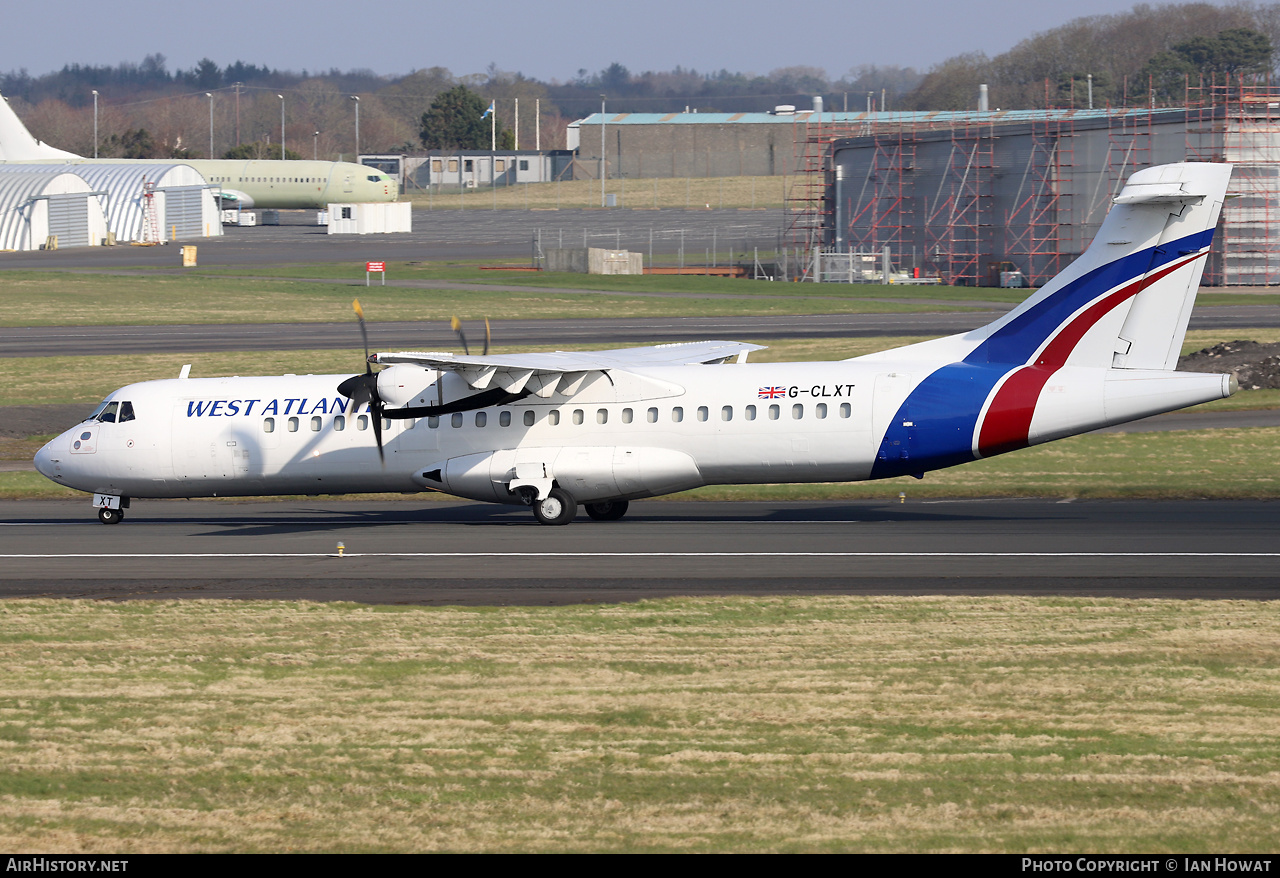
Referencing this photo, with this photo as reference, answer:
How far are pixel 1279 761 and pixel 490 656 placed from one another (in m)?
8.62

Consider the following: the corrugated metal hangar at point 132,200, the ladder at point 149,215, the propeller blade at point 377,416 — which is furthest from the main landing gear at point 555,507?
the ladder at point 149,215

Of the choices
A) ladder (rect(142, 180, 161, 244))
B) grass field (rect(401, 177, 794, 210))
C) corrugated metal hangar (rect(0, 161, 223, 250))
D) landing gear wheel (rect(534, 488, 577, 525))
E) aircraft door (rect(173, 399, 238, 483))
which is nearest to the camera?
landing gear wheel (rect(534, 488, 577, 525))

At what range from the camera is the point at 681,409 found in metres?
27.3

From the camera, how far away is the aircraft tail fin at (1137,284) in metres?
24.6

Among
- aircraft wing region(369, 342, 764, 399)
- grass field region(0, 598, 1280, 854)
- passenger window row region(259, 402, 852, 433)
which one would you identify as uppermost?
aircraft wing region(369, 342, 764, 399)

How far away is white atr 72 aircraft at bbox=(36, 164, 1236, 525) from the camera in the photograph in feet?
82.1

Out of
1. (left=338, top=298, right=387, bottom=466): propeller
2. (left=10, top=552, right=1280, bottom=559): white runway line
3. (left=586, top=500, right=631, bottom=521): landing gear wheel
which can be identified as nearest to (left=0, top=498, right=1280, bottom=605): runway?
(left=10, top=552, right=1280, bottom=559): white runway line

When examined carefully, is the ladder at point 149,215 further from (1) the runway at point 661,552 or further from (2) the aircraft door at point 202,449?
(2) the aircraft door at point 202,449

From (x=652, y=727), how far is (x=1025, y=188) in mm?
76787

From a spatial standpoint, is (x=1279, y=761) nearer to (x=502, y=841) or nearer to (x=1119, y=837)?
(x=1119, y=837)

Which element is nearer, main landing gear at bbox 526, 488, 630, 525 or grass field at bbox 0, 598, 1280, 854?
grass field at bbox 0, 598, 1280, 854

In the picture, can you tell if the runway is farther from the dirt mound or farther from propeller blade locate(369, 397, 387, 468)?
the dirt mound

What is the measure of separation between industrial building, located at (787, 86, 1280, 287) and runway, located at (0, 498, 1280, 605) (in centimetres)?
5192

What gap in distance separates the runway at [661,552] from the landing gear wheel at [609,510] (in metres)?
0.29
